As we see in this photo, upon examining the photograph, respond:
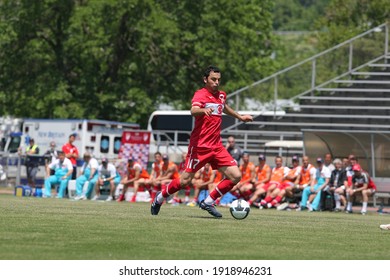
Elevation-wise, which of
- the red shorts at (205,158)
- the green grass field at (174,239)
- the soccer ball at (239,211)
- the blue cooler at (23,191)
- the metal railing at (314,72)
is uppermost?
the metal railing at (314,72)

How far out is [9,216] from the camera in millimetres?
17938

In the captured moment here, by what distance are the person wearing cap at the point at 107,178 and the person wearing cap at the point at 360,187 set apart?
7.66m

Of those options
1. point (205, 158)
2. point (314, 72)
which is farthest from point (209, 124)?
point (314, 72)

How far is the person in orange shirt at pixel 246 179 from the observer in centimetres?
3128

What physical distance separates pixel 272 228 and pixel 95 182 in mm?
17441

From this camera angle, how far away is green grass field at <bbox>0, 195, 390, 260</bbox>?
12078 mm

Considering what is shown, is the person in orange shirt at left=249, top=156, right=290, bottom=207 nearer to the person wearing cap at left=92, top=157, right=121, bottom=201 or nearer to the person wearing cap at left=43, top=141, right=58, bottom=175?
the person wearing cap at left=92, top=157, right=121, bottom=201

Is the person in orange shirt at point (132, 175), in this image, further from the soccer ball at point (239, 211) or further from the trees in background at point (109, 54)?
the trees in background at point (109, 54)

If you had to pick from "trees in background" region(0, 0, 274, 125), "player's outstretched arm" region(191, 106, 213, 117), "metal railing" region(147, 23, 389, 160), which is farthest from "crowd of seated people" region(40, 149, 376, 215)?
"trees in background" region(0, 0, 274, 125)

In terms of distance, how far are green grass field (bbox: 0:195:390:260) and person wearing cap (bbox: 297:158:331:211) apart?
457 inches

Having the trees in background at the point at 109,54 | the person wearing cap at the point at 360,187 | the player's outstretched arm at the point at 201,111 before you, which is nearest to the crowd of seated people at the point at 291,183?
the person wearing cap at the point at 360,187

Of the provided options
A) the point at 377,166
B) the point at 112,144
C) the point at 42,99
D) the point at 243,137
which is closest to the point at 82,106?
the point at 42,99
